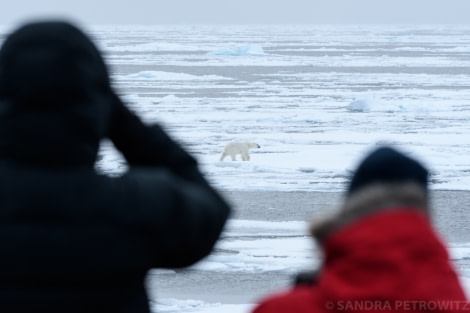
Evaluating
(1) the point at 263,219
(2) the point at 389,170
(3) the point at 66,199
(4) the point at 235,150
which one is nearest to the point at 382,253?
(2) the point at 389,170

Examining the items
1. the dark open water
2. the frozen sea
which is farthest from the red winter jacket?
the dark open water

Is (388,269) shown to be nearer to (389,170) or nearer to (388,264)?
(388,264)

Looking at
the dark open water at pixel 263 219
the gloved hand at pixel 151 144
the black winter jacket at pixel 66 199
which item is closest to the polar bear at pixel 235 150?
the dark open water at pixel 263 219

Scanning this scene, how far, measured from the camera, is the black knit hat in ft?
4.19

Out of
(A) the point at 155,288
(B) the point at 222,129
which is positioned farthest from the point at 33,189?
(B) the point at 222,129

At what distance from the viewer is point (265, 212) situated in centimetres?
664

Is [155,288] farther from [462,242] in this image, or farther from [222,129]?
[222,129]

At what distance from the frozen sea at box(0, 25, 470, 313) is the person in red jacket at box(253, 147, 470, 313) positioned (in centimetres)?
65

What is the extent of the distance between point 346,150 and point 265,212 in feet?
9.44

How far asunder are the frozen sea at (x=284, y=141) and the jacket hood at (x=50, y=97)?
0.46 m

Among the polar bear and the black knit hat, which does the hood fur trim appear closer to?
the black knit hat

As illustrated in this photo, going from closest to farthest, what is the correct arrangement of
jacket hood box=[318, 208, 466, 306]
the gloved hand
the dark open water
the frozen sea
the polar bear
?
jacket hood box=[318, 208, 466, 306]
the gloved hand
the dark open water
the frozen sea
the polar bear

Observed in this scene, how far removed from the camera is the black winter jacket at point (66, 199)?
4.61 feet

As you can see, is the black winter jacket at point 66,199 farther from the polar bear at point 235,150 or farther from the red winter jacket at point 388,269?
the polar bear at point 235,150
